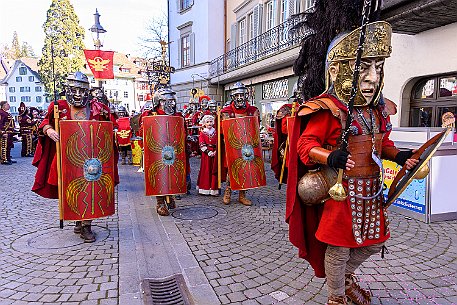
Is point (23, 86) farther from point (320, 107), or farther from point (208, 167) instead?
point (320, 107)

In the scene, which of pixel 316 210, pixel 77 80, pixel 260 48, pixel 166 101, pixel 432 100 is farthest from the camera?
pixel 260 48

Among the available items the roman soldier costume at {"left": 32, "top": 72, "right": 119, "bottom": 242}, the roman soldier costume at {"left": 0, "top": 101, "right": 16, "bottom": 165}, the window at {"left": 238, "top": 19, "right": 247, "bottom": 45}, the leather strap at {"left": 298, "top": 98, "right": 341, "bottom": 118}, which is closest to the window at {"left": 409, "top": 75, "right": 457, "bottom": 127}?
the leather strap at {"left": 298, "top": 98, "right": 341, "bottom": 118}

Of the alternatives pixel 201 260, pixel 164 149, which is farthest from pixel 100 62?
pixel 201 260

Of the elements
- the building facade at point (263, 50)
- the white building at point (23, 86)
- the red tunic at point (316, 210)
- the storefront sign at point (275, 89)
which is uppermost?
the white building at point (23, 86)

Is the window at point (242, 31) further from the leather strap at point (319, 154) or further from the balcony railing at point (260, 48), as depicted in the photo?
the leather strap at point (319, 154)

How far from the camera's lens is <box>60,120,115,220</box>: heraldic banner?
3.68 metres

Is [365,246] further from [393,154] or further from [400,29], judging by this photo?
[400,29]

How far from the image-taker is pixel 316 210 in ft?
7.93

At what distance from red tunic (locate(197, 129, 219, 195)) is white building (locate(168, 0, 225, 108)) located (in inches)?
504

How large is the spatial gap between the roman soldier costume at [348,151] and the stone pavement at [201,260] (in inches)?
31.2

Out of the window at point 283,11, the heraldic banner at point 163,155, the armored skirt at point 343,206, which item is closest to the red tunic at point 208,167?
the heraldic banner at point 163,155

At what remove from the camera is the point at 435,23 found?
6.11 meters

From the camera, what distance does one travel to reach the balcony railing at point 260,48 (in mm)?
11703

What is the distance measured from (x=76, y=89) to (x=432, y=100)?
6639 millimetres
